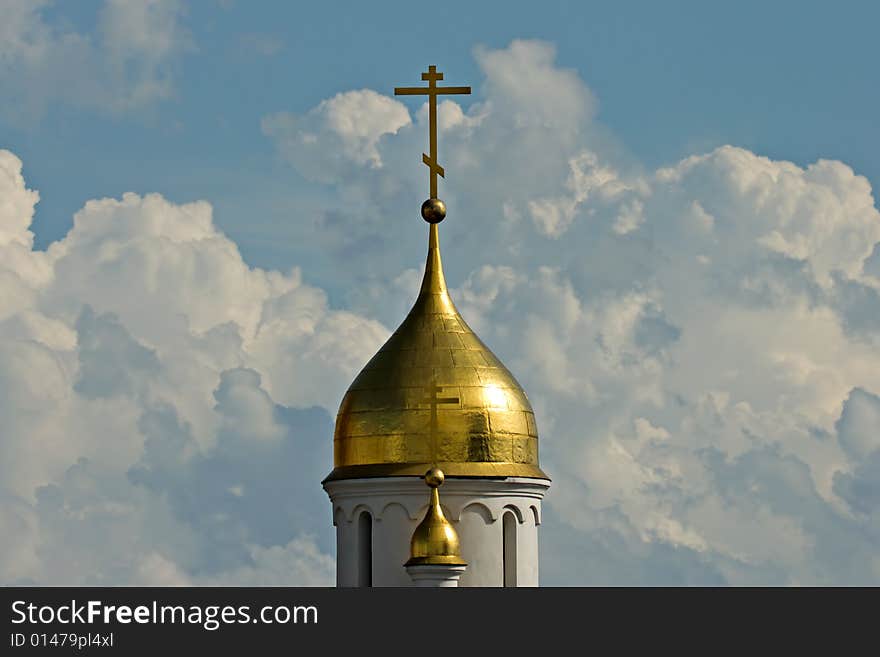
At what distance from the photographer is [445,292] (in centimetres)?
5284

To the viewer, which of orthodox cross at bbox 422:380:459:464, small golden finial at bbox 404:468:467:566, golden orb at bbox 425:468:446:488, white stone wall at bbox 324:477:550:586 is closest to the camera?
small golden finial at bbox 404:468:467:566

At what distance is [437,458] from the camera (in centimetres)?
5128

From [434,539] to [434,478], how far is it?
0.99 m

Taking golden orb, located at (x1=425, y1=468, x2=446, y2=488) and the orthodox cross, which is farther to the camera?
the orthodox cross

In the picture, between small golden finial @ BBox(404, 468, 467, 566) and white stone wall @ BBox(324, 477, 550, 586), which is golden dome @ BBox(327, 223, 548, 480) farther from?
small golden finial @ BBox(404, 468, 467, 566)

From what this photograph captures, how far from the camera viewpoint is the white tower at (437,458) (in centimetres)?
5134

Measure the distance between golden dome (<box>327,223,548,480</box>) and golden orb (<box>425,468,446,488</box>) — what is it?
644mm

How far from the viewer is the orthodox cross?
5128cm
